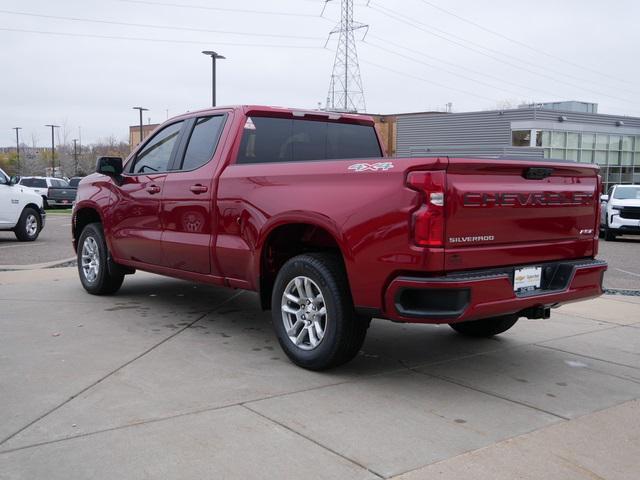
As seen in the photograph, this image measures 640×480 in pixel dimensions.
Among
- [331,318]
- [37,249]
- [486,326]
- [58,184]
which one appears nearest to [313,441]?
[331,318]

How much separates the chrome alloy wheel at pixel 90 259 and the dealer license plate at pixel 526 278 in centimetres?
497

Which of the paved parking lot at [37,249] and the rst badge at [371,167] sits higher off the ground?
the rst badge at [371,167]

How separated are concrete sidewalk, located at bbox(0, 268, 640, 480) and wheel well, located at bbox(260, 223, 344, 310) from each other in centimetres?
58

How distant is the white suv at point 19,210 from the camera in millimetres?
14555

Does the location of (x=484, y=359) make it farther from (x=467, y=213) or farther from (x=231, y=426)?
(x=231, y=426)

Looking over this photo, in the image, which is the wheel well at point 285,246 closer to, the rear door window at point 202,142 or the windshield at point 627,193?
the rear door window at point 202,142

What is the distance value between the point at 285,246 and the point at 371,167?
4.41 feet

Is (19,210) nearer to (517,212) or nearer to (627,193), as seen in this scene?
(517,212)

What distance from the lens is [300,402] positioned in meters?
4.16

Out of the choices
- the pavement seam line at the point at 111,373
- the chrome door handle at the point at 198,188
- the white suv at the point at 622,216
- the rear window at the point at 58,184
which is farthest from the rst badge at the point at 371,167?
the rear window at the point at 58,184

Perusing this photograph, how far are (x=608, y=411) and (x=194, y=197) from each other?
12.1 ft

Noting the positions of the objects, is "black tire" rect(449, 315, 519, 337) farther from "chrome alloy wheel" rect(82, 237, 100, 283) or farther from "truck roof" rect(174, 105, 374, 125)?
"chrome alloy wheel" rect(82, 237, 100, 283)

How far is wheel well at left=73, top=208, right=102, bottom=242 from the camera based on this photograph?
7.89 metres

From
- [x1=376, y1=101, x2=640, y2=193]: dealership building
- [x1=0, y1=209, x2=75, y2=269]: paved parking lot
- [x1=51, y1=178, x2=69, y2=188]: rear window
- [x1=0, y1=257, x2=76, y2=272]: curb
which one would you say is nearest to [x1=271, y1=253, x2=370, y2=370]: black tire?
[x1=0, y1=257, x2=76, y2=272]: curb
